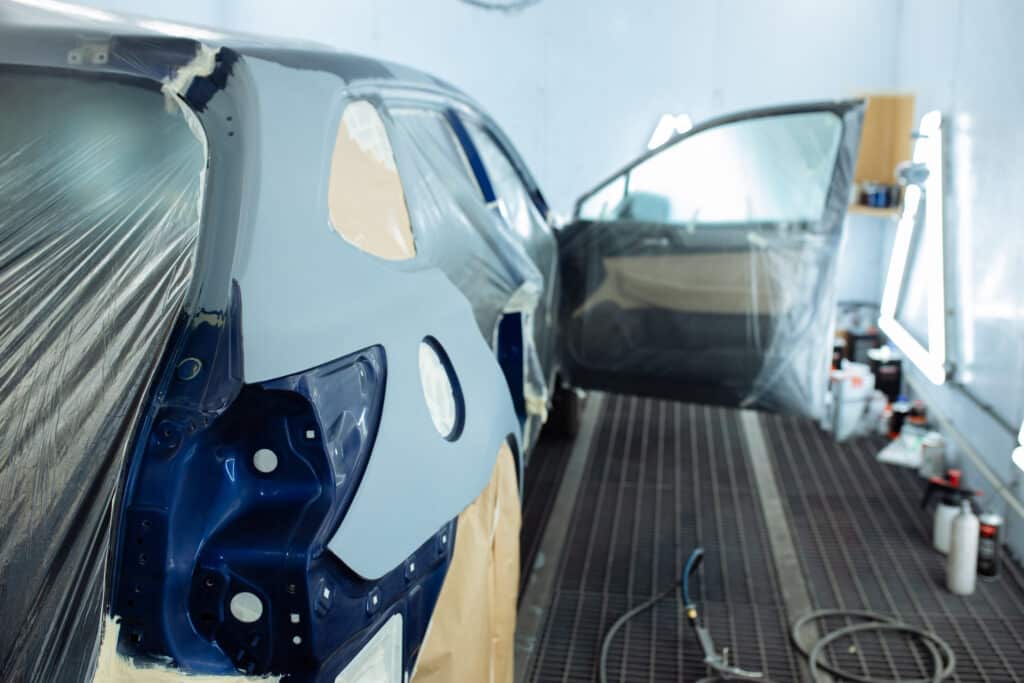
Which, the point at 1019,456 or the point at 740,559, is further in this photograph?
the point at 740,559

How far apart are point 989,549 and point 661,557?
41.1 inches

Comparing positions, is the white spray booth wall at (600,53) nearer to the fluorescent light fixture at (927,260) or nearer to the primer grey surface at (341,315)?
the fluorescent light fixture at (927,260)

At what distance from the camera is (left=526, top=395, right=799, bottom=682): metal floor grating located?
2803 millimetres

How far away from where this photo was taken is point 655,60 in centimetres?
670

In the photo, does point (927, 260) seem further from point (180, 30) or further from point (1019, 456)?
point (180, 30)

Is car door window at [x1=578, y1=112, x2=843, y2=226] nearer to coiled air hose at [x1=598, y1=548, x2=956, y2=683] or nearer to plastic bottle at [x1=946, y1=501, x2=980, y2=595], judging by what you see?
plastic bottle at [x1=946, y1=501, x2=980, y2=595]

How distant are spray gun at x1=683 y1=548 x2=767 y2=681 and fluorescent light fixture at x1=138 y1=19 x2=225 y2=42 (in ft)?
6.44

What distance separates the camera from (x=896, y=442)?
15.0 ft

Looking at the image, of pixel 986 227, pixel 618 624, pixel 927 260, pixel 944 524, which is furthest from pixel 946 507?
pixel 927 260

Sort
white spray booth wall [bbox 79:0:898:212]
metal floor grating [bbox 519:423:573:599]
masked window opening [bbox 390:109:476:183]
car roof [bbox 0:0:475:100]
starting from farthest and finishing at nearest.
Answer: white spray booth wall [bbox 79:0:898:212] < metal floor grating [bbox 519:423:573:599] < masked window opening [bbox 390:109:476:183] < car roof [bbox 0:0:475:100]

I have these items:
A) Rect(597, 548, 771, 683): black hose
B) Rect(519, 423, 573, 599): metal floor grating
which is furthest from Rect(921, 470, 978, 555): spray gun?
Rect(519, 423, 573, 599): metal floor grating

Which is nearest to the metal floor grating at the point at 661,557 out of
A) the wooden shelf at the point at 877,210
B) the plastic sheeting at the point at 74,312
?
the wooden shelf at the point at 877,210

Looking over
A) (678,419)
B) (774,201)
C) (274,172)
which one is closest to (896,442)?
(678,419)

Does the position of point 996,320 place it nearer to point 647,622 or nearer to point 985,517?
point 985,517
